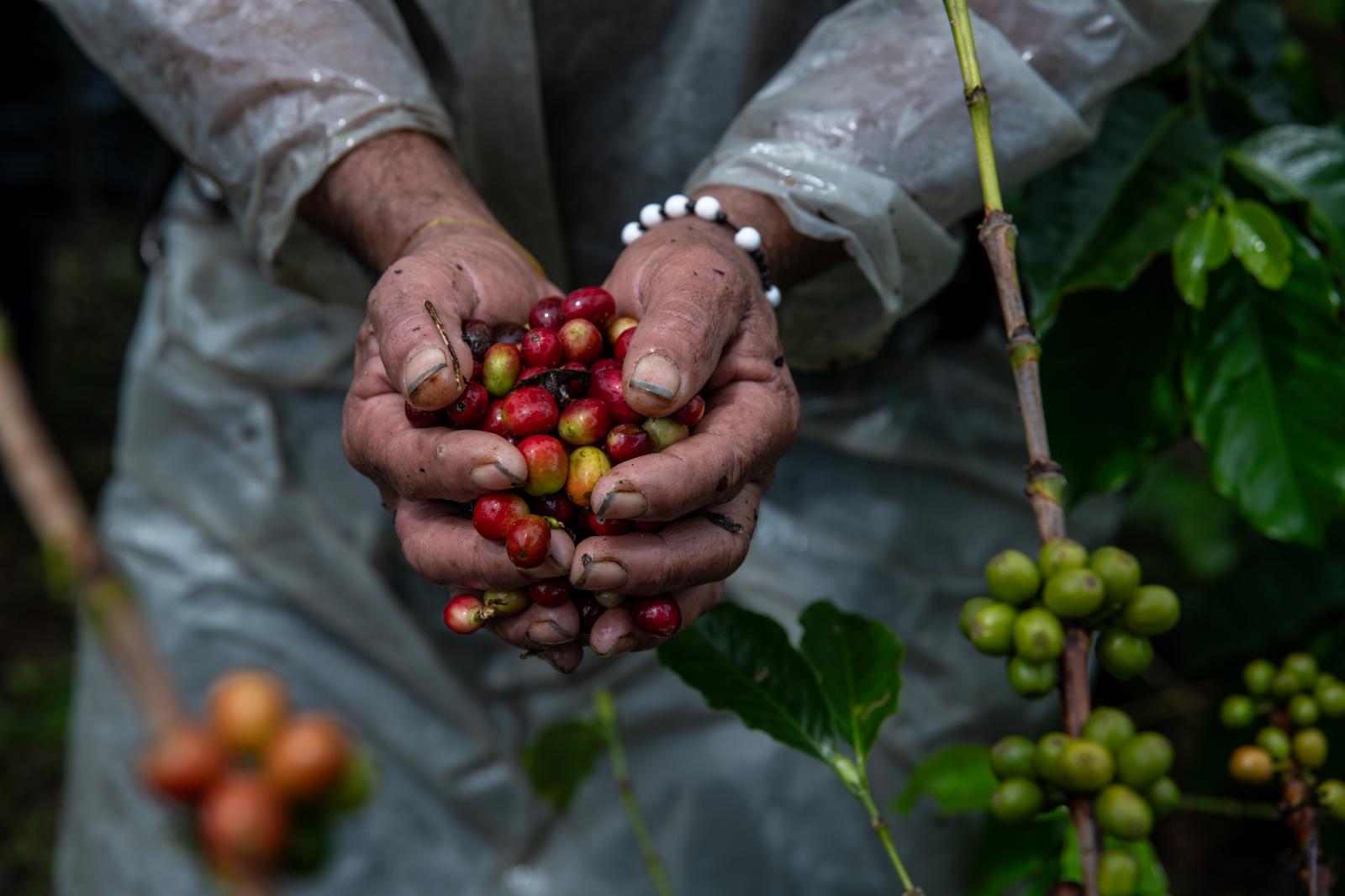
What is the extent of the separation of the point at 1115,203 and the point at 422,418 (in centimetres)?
99

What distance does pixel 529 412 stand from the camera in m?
1.02

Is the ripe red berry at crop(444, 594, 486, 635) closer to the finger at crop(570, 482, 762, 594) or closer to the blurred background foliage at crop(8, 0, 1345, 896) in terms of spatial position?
the finger at crop(570, 482, 762, 594)

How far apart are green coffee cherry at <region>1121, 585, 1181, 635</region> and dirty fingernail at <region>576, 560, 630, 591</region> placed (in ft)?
1.38

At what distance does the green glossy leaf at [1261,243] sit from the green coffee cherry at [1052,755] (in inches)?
27.7

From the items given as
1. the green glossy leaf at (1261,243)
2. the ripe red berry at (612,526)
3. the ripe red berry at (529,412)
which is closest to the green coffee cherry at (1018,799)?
the ripe red berry at (612,526)

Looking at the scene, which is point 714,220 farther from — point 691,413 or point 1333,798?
point 1333,798

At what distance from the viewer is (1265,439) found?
135 centimetres

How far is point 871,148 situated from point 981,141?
478mm

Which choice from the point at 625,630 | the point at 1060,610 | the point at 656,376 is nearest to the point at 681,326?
the point at 656,376


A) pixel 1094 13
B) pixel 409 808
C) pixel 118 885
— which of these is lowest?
pixel 118 885

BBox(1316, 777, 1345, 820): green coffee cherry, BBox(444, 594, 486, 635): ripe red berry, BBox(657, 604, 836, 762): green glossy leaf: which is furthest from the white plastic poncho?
BBox(1316, 777, 1345, 820): green coffee cherry

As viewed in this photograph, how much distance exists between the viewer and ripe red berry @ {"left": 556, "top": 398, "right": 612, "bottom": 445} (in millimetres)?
1038

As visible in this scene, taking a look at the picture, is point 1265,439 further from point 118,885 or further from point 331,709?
point 118,885

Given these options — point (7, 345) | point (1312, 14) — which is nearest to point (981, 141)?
point (7, 345)
